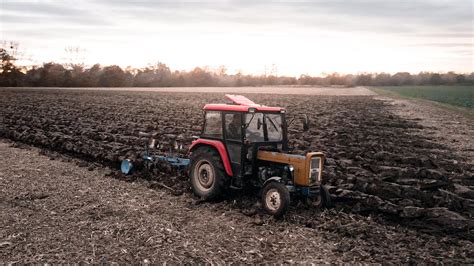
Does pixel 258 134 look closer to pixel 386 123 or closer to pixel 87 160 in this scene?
pixel 87 160

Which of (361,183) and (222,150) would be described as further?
(361,183)

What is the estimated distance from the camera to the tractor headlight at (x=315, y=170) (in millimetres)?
8141

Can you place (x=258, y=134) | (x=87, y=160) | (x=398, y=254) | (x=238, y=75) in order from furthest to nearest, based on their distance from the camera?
(x=238, y=75) → (x=87, y=160) → (x=258, y=134) → (x=398, y=254)

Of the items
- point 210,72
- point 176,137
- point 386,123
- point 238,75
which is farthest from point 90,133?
point 238,75

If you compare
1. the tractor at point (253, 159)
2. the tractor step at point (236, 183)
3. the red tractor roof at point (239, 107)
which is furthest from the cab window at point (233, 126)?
the tractor step at point (236, 183)

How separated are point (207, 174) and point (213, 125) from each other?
1.01 meters

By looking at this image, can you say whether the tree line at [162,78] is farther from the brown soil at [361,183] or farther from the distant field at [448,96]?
the brown soil at [361,183]

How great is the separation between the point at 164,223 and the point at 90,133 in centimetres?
Answer: 1085

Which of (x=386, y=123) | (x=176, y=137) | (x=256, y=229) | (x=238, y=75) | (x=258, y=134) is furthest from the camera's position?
(x=238, y=75)

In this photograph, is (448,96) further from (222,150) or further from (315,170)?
(222,150)

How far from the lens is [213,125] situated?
9.10m

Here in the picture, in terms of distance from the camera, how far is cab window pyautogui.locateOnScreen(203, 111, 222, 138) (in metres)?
8.95

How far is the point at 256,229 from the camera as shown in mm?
7535

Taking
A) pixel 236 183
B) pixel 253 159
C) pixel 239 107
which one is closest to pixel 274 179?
pixel 253 159
